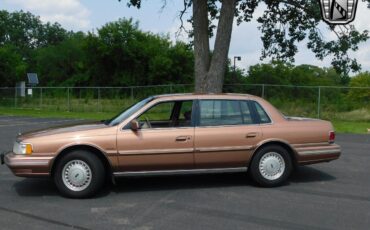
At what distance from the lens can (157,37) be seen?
6291 centimetres

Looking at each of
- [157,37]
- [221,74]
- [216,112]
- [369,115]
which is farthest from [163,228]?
[157,37]

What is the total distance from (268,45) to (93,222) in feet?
66.8

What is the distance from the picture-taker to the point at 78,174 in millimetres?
7426

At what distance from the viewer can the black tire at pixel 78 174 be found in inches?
291

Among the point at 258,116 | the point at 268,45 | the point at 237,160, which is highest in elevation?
the point at 268,45

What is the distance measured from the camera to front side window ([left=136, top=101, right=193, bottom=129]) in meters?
7.94

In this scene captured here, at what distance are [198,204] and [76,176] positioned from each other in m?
1.81

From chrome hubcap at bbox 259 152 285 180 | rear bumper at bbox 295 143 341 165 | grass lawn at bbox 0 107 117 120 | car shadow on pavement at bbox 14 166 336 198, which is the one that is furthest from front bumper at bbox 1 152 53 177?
grass lawn at bbox 0 107 117 120

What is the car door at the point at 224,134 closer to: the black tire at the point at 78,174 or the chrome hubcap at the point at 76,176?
the black tire at the point at 78,174

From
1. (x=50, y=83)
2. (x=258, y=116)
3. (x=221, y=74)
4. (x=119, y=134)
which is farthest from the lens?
(x=50, y=83)

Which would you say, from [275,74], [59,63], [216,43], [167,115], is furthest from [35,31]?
[167,115]

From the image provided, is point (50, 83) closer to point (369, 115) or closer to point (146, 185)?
point (369, 115)

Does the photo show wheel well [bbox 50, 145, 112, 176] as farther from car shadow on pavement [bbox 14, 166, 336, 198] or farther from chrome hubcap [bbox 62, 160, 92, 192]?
car shadow on pavement [bbox 14, 166, 336, 198]

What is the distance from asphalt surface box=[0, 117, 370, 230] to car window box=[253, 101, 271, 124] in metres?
1.03
